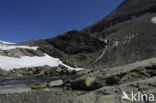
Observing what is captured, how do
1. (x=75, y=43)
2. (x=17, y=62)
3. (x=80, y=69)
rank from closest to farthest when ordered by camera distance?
(x=17, y=62) < (x=80, y=69) < (x=75, y=43)

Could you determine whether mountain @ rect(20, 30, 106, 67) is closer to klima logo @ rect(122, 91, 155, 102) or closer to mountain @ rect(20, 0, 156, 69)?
mountain @ rect(20, 0, 156, 69)

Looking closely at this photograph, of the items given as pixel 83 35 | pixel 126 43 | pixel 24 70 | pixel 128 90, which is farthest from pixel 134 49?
pixel 128 90

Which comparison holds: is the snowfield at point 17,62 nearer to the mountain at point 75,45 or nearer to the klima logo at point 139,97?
the mountain at point 75,45

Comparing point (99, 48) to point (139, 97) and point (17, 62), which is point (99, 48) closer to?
point (17, 62)

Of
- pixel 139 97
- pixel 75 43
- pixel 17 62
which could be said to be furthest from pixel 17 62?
pixel 139 97

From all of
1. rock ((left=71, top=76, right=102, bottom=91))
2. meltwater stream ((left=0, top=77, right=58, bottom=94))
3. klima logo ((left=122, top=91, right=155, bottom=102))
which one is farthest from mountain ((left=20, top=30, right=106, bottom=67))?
klima logo ((left=122, top=91, right=155, bottom=102))

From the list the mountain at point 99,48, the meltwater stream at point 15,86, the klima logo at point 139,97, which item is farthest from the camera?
the mountain at point 99,48

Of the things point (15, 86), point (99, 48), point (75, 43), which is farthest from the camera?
point (75, 43)

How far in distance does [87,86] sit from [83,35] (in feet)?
187

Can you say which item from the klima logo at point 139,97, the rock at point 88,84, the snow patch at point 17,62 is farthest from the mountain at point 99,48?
the klima logo at point 139,97

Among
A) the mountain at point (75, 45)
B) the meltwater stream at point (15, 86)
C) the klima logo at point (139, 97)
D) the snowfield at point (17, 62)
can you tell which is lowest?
the meltwater stream at point (15, 86)

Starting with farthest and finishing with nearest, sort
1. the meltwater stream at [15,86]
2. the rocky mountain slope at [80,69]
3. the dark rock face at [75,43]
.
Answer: the dark rock face at [75,43] < the meltwater stream at [15,86] < the rocky mountain slope at [80,69]

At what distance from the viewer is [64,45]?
64125 mm

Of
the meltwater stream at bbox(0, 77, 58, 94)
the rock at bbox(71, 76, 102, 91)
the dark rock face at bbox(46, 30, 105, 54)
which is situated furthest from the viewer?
the dark rock face at bbox(46, 30, 105, 54)
